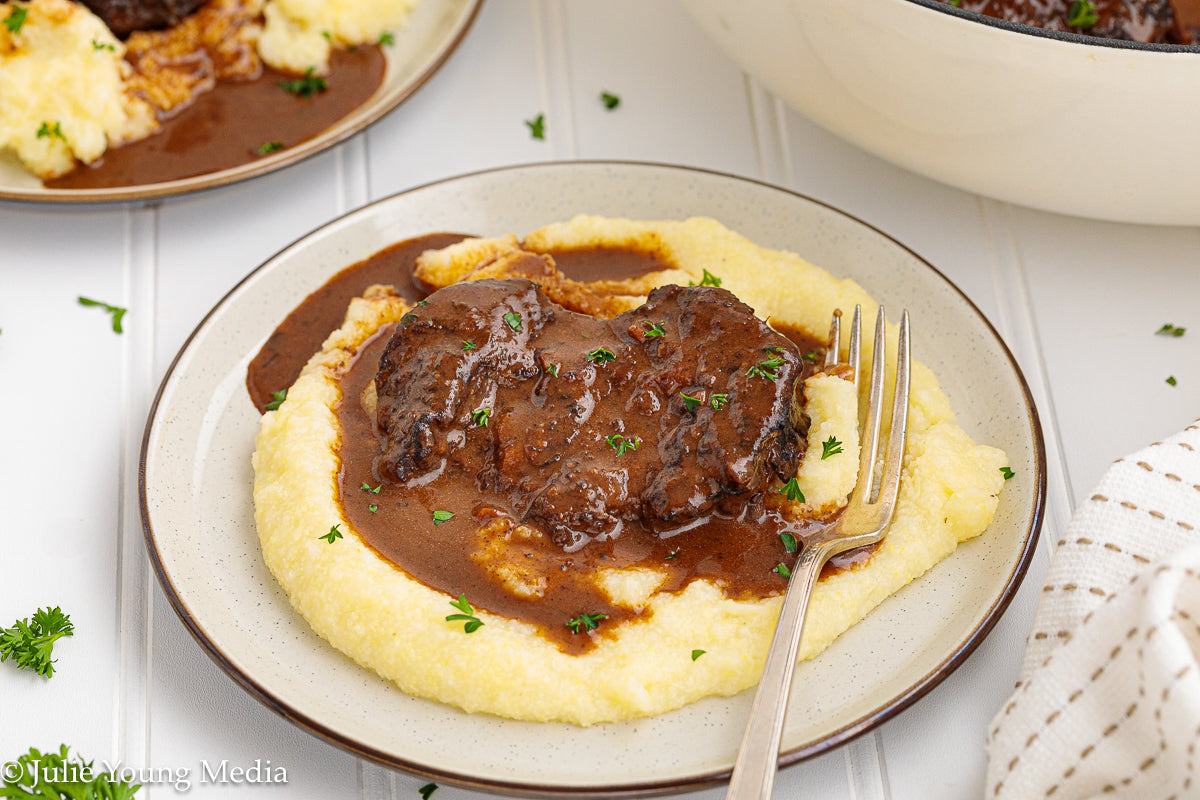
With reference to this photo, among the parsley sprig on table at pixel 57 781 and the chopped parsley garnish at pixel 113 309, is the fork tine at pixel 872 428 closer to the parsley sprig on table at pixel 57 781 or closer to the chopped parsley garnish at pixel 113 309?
the parsley sprig on table at pixel 57 781

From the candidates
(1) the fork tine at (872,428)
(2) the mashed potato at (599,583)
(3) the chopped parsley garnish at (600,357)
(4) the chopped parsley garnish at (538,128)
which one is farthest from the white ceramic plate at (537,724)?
(3) the chopped parsley garnish at (600,357)

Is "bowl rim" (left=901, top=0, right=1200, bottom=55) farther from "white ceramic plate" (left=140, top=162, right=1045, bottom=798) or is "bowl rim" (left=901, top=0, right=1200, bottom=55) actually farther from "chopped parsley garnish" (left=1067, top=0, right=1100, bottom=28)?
"chopped parsley garnish" (left=1067, top=0, right=1100, bottom=28)

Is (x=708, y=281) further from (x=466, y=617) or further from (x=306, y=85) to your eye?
(x=306, y=85)

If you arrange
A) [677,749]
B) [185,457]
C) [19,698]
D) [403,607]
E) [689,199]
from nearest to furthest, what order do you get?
[677,749]
[403,607]
[19,698]
[185,457]
[689,199]

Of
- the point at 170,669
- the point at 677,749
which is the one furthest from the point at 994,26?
the point at 170,669

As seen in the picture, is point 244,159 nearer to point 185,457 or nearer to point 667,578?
point 185,457

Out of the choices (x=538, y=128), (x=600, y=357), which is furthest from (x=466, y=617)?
(x=538, y=128)

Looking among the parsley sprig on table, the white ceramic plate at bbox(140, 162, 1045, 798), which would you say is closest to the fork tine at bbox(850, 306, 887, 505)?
the white ceramic plate at bbox(140, 162, 1045, 798)
